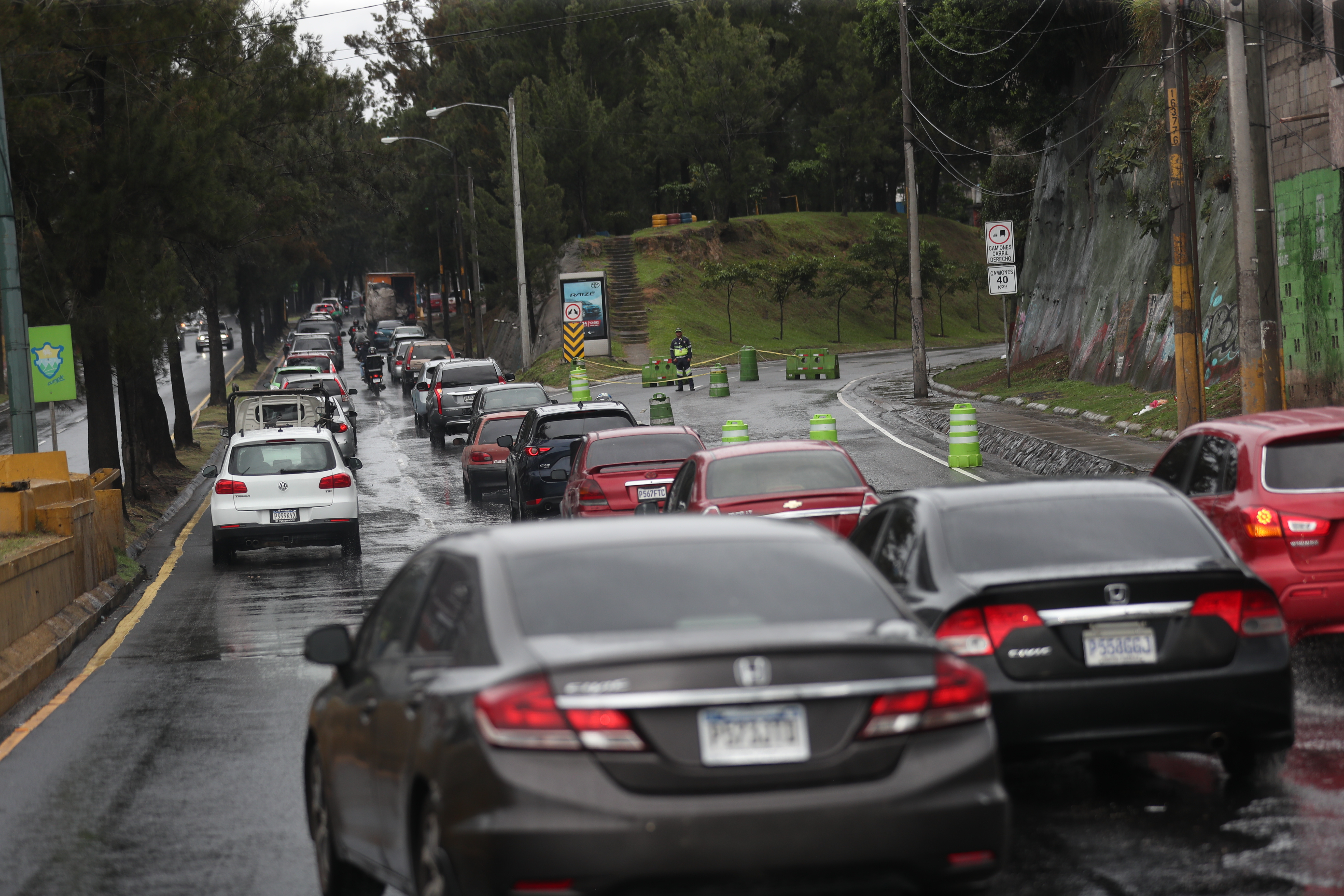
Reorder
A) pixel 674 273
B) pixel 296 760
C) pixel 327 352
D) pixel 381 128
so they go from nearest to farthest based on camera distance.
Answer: pixel 296 760 < pixel 327 352 < pixel 674 273 < pixel 381 128

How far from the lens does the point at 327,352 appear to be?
66.9 m

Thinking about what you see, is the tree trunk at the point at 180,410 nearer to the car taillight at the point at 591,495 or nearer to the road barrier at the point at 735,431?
the road barrier at the point at 735,431

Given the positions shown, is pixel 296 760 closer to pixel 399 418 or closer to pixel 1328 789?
pixel 1328 789

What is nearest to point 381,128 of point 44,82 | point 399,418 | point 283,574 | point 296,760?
Result: point 399,418

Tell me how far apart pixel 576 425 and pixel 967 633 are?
1563 centimetres

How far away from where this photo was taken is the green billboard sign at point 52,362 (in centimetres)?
2062

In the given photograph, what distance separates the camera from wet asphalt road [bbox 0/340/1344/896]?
20.9 ft

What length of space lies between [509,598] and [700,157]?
80.8 metres

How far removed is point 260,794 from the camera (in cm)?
845

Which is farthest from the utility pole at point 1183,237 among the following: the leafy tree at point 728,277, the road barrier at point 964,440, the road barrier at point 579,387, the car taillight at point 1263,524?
the leafy tree at point 728,277

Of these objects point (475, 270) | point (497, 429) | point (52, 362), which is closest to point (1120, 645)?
point (52, 362)

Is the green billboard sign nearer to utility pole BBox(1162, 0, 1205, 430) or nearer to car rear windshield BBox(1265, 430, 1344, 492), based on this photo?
utility pole BBox(1162, 0, 1205, 430)

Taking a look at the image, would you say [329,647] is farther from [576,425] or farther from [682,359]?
[682,359]

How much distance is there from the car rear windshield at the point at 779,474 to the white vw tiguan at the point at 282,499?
852 cm
